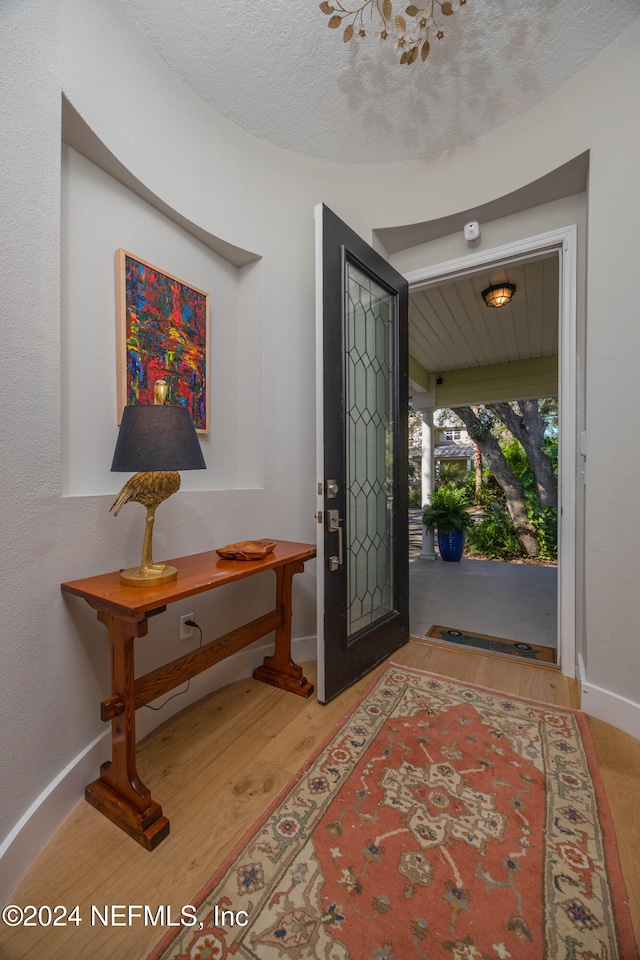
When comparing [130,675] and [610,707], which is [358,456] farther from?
[610,707]

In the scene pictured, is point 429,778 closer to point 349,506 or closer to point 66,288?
point 349,506

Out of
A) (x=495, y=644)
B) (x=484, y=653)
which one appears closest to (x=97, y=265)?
(x=484, y=653)

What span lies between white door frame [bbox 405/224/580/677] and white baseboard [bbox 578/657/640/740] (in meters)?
0.34

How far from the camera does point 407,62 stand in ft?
5.73

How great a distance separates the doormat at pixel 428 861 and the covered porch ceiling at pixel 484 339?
2.56m

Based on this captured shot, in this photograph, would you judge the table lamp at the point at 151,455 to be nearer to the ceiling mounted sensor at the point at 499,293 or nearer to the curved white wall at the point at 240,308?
the curved white wall at the point at 240,308

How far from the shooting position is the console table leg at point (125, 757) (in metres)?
1.21

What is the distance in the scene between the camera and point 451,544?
17.7 ft

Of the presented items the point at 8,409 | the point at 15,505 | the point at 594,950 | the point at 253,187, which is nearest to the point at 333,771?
the point at 594,950

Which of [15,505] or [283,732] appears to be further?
[283,732]

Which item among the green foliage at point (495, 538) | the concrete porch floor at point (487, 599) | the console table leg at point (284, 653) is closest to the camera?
the console table leg at point (284, 653)

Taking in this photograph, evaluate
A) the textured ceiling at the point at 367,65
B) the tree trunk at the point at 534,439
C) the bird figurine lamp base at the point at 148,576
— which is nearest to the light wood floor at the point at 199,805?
the bird figurine lamp base at the point at 148,576

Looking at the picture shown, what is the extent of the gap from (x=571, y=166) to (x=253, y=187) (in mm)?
1601

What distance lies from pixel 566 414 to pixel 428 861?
2.06m
